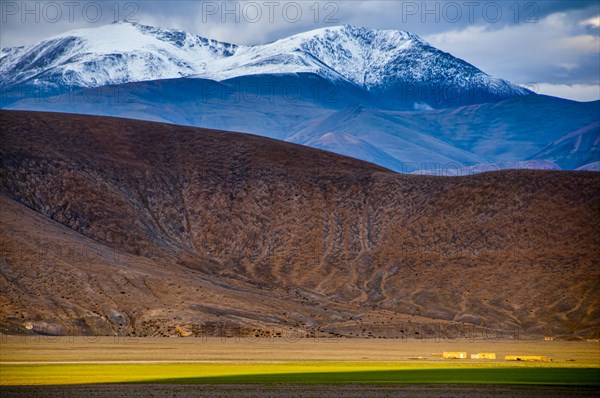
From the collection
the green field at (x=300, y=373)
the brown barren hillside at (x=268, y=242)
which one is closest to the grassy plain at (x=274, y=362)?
the green field at (x=300, y=373)

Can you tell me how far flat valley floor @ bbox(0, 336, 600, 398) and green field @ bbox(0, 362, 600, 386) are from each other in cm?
7

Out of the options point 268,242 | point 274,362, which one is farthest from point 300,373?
point 268,242

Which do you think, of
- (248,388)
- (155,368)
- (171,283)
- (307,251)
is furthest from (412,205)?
(248,388)

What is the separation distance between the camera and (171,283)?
141 metres

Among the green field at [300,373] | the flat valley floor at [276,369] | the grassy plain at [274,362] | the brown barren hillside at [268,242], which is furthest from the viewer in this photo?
the brown barren hillside at [268,242]

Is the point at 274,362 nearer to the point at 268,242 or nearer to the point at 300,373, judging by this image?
the point at 300,373

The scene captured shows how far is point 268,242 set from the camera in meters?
173

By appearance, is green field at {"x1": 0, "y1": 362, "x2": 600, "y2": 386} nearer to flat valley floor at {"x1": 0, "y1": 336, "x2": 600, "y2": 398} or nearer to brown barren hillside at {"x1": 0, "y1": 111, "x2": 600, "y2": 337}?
flat valley floor at {"x1": 0, "y1": 336, "x2": 600, "y2": 398}

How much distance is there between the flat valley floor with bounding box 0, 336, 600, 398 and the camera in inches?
2196

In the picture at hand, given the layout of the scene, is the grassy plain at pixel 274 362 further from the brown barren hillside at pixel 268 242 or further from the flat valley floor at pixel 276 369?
the brown barren hillside at pixel 268 242

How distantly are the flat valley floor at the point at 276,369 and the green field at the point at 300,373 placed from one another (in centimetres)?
7

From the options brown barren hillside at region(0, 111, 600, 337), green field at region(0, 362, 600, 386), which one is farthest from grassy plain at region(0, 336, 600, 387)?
brown barren hillside at region(0, 111, 600, 337)

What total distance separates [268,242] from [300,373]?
344 feet

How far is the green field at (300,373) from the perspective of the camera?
6200 cm
